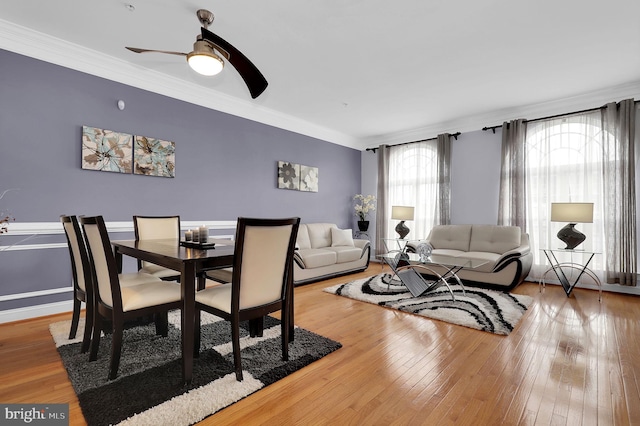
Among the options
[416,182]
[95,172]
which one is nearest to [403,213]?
[416,182]

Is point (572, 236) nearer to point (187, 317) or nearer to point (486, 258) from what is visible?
point (486, 258)

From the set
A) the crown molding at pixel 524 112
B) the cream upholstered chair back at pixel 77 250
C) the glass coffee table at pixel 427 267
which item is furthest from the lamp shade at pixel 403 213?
the cream upholstered chair back at pixel 77 250

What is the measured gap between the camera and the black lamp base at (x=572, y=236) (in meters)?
4.02

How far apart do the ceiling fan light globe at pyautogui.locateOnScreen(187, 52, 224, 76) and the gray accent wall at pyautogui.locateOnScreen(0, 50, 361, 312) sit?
1760 mm

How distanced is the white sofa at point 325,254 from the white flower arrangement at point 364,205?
3.76 feet

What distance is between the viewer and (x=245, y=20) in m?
2.73

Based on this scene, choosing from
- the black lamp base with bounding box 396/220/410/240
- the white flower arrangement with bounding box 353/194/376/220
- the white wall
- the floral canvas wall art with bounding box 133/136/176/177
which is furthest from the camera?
the white flower arrangement with bounding box 353/194/376/220

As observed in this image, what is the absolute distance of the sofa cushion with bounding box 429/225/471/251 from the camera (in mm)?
5074

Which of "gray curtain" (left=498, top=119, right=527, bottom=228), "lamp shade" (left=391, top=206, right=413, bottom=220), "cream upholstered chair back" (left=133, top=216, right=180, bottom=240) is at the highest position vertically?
"gray curtain" (left=498, top=119, right=527, bottom=228)

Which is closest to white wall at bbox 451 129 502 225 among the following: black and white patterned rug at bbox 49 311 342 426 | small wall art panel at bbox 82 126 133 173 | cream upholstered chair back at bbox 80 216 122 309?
black and white patterned rug at bbox 49 311 342 426

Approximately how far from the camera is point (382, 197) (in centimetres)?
661

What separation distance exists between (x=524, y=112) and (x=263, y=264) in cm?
509

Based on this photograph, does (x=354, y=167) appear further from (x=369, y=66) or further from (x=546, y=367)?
(x=546, y=367)

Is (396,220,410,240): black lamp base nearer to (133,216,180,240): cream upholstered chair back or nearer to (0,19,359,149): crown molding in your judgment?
(0,19,359,149): crown molding
